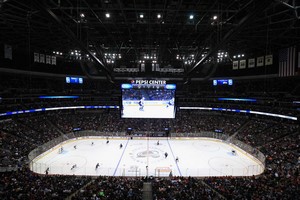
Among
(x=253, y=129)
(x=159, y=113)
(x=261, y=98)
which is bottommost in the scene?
(x=253, y=129)

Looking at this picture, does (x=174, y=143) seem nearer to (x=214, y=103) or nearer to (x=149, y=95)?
(x=149, y=95)

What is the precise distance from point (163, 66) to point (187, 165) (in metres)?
29.8

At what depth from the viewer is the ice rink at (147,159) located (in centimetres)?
2184

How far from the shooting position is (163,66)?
4888 centimetres

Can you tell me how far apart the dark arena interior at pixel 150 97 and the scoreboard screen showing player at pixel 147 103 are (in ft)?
0.58

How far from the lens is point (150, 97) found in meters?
35.1

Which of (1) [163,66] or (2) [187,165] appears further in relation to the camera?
(1) [163,66]

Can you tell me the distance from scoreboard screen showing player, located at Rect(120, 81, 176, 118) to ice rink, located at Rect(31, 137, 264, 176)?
510 cm

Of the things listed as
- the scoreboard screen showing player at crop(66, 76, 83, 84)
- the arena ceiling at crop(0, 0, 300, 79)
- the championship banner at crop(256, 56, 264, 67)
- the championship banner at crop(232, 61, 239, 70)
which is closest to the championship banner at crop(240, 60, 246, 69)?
the championship banner at crop(232, 61, 239, 70)

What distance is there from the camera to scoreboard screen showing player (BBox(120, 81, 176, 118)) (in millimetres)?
34156

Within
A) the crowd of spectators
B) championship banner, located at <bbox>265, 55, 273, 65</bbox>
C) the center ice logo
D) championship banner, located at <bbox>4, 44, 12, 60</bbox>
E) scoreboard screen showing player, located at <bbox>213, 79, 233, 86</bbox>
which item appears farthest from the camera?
scoreboard screen showing player, located at <bbox>213, 79, 233, 86</bbox>

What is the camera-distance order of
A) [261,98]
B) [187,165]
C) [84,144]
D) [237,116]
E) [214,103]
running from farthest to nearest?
[214,103]
[237,116]
[261,98]
[84,144]
[187,165]

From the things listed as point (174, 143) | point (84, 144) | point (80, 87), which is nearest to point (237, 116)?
point (174, 143)

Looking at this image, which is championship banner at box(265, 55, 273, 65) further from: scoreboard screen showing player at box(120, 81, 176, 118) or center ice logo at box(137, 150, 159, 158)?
center ice logo at box(137, 150, 159, 158)
